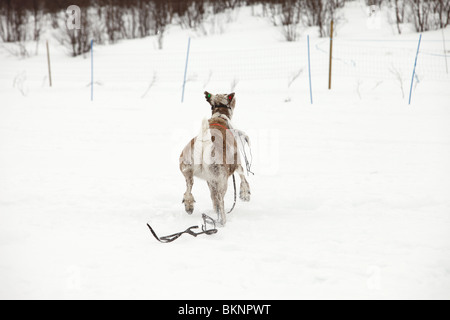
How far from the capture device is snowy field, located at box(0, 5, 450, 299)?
9.41 feet

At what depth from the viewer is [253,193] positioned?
16.1ft

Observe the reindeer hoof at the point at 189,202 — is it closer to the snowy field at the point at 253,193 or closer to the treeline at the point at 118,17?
the snowy field at the point at 253,193

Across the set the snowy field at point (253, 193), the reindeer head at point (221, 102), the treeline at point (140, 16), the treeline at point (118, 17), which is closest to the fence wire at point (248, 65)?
the snowy field at point (253, 193)

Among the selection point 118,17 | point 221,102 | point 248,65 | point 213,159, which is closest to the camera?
point 213,159

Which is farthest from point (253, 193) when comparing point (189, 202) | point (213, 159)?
point (213, 159)

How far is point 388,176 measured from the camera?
17.4 ft

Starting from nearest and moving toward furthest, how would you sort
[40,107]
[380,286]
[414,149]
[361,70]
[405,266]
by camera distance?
[380,286] < [405,266] < [414,149] < [40,107] < [361,70]

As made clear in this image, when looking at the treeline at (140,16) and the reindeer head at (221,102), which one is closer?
the reindeer head at (221,102)

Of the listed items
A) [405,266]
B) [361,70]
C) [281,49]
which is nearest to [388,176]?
[405,266]

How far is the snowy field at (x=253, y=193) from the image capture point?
2.87 metres

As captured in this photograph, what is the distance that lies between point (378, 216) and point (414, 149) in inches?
109

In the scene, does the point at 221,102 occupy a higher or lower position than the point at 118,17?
lower

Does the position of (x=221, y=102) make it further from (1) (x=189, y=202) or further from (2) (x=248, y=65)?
(2) (x=248, y=65)
